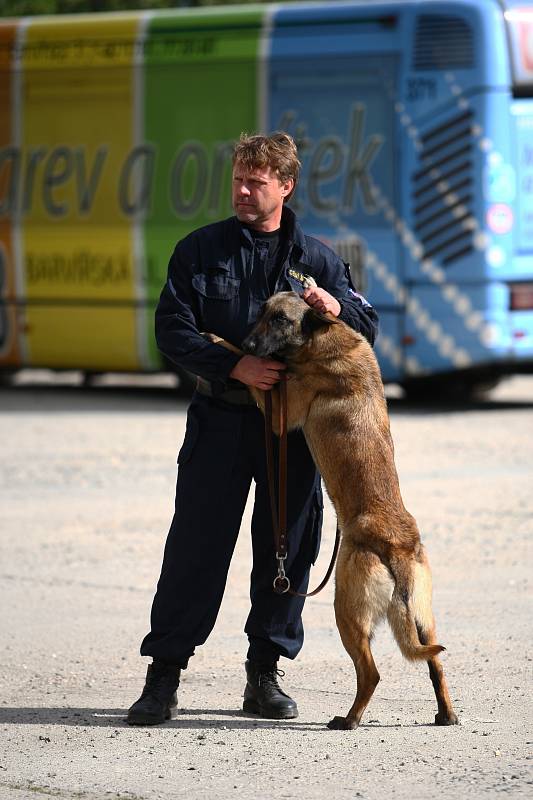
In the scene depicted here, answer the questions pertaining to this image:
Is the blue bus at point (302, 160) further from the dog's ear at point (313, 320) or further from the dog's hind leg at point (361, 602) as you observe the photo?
the dog's hind leg at point (361, 602)

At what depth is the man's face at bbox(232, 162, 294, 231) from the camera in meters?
5.25

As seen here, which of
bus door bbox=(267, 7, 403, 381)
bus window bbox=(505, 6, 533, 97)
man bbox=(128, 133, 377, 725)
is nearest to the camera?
man bbox=(128, 133, 377, 725)

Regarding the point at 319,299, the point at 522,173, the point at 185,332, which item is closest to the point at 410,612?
the point at 319,299

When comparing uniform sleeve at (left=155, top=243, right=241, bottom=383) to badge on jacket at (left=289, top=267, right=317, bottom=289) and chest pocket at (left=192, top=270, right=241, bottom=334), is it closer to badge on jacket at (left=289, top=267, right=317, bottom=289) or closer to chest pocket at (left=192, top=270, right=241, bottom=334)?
chest pocket at (left=192, top=270, right=241, bottom=334)

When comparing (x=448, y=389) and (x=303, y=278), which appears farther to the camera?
(x=448, y=389)

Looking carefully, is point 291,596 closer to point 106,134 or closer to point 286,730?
point 286,730

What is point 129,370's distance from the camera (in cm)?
1481

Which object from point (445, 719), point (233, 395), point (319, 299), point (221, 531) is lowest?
point (445, 719)

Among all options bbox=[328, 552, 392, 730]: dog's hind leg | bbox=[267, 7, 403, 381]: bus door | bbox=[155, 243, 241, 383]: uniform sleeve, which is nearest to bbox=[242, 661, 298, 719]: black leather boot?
bbox=[328, 552, 392, 730]: dog's hind leg

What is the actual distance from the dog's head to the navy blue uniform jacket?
0.39ft

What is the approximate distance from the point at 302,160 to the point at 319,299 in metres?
8.66

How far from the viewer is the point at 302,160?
1380cm

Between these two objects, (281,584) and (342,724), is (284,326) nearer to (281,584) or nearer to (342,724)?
(281,584)

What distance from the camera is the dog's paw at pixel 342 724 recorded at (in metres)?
5.25
